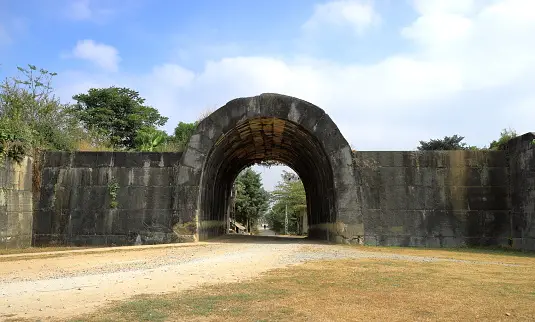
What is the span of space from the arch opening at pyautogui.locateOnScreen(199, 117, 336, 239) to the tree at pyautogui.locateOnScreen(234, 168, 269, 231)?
2849cm

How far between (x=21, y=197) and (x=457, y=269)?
1439cm

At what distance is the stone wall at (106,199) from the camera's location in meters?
16.6

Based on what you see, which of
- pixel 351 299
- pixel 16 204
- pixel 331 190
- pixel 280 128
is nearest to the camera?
pixel 351 299

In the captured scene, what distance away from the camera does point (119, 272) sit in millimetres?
9211

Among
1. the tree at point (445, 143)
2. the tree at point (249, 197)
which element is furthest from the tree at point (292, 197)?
the tree at point (445, 143)

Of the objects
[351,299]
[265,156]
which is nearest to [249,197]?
[265,156]

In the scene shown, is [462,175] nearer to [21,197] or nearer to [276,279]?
[276,279]

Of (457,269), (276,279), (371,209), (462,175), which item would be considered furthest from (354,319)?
(462,175)

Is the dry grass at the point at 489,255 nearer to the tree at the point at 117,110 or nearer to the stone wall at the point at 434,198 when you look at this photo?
the stone wall at the point at 434,198

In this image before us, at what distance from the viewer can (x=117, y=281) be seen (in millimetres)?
7961

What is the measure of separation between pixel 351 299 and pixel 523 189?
39.5ft

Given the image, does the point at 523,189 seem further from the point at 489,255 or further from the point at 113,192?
the point at 113,192

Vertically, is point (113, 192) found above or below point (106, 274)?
above

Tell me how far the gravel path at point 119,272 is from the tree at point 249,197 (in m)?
40.5
